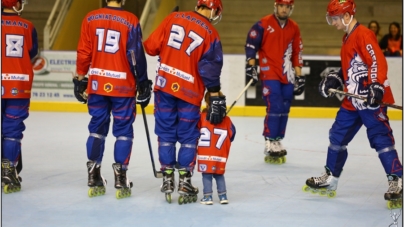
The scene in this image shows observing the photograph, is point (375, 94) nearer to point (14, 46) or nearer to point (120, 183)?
point (120, 183)

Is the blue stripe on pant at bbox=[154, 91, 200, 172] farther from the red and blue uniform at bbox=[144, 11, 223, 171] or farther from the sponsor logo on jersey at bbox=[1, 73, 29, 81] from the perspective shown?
the sponsor logo on jersey at bbox=[1, 73, 29, 81]

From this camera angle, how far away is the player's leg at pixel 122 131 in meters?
6.11

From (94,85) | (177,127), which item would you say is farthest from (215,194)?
(94,85)

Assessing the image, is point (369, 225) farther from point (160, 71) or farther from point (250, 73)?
point (250, 73)

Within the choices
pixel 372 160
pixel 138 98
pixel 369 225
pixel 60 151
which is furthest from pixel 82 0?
pixel 369 225

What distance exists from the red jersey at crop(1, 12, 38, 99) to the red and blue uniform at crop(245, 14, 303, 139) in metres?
2.54

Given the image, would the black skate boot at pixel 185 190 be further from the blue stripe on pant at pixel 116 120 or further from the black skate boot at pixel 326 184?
the black skate boot at pixel 326 184

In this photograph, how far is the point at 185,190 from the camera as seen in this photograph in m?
5.93

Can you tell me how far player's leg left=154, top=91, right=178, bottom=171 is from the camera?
600cm

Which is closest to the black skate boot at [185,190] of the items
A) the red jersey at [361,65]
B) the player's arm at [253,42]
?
the red jersey at [361,65]

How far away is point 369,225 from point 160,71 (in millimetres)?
1922

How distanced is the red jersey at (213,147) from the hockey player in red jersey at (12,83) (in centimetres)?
153

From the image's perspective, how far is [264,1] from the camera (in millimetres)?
16062

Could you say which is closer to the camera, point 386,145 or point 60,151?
point 386,145
